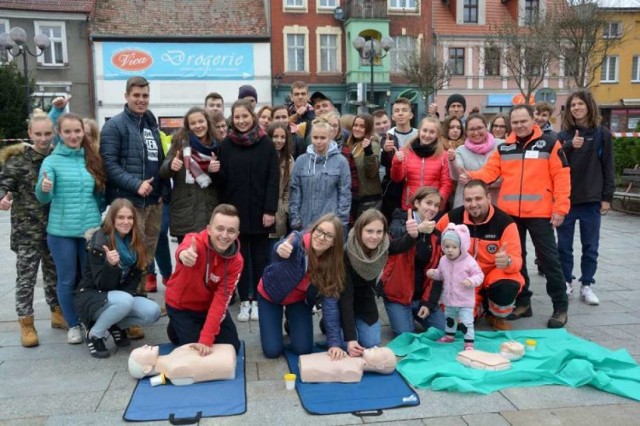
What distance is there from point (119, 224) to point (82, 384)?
1.14 meters

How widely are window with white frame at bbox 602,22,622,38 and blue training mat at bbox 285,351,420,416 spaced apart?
20.1 metres

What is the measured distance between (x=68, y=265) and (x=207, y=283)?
1.18 metres

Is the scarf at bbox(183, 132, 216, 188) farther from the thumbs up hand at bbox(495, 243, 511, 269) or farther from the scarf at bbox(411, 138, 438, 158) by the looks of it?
the thumbs up hand at bbox(495, 243, 511, 269)

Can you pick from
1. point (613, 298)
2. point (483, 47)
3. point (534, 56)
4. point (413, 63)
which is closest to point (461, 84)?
point (483, 47)

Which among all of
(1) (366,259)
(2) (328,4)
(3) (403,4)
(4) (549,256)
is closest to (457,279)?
(1) (366,259)

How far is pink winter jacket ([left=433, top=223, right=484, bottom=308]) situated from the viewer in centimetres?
417

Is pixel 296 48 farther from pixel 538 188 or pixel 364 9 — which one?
pixel 538 188

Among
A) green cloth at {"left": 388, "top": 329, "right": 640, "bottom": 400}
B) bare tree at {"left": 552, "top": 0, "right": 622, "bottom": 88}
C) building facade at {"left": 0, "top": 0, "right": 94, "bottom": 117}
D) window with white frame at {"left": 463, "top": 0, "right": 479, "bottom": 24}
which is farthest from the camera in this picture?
window with white frame at {"left": 463, "top": 0, "right": 479, "bottom": 24}

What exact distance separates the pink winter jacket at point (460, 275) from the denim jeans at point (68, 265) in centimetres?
276

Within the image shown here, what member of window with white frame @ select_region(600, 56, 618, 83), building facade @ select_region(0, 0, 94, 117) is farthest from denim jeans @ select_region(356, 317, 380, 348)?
window with white frame @ select_region(600, 56, 618, 83)

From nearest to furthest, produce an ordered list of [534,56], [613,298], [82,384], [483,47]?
[82,384] → [613,298] → [534,56] → [483,47]

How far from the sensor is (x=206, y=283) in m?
3.92

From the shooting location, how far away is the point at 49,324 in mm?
4898

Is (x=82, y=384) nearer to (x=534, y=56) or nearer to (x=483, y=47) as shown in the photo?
(x=534, y=56)
